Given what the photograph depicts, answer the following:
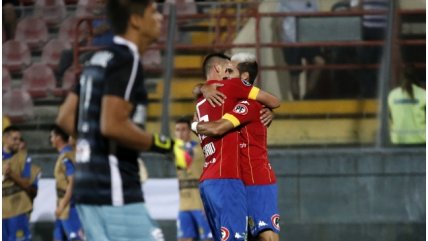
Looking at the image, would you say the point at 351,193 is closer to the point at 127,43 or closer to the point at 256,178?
the point at 256,178

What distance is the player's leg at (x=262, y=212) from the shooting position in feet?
31.2

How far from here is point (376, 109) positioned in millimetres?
15258

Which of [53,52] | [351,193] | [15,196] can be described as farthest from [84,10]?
[351,193]

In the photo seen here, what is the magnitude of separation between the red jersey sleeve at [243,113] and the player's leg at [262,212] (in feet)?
1.71

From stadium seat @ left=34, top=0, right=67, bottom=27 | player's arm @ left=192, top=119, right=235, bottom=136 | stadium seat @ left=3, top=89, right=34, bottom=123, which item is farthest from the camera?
stadium seat @ left=34, top=0, right=67, bottom=27

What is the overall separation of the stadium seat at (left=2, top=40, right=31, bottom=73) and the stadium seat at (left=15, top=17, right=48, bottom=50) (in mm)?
80

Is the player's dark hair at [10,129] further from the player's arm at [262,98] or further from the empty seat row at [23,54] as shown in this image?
the player's arm at [262,98]

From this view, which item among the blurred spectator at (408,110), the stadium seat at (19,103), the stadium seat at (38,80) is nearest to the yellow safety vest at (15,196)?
the stadium seat at (19,103)

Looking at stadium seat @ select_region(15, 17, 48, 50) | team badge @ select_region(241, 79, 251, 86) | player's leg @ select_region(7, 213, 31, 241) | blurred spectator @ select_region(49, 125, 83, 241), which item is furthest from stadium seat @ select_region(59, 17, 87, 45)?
team badge @ select_region(241, 79, 251, 86)

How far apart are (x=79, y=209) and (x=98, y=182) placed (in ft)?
0.55

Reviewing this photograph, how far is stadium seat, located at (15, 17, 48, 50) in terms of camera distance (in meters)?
16.8

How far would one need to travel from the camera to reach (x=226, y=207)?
9305 mm

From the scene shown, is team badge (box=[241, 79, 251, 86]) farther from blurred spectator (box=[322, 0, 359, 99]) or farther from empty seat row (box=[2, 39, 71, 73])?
empty seat row (box=[2, 39, 71, 73])

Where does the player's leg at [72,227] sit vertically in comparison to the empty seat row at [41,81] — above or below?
Answer: below
